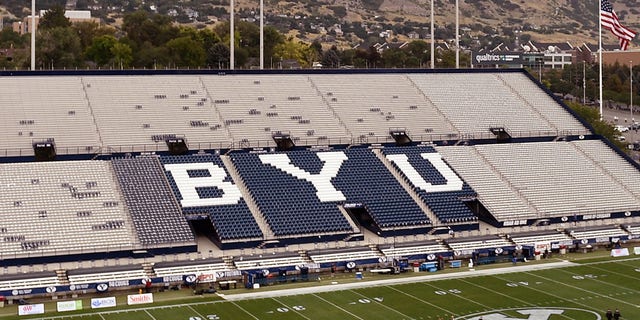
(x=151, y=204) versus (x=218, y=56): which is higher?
(x=218, y=56)

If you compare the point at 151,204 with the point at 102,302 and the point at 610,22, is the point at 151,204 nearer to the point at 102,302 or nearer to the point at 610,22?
the point at 102,302

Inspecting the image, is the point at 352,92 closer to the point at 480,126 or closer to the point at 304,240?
the point at 480,126

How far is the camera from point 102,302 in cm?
4459

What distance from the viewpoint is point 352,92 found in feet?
230

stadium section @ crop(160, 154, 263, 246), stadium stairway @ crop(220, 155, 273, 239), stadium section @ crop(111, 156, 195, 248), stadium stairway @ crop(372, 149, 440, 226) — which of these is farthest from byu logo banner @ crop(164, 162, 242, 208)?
stadium stairway @ crop(372, 149, 440, 226)

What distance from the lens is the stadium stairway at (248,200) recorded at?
54031mm

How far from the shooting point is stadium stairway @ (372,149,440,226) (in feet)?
190

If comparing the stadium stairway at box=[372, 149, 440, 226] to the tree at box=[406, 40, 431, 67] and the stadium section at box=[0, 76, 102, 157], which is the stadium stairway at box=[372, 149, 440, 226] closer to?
the stadium section at box=[0, 76, 102, 157]

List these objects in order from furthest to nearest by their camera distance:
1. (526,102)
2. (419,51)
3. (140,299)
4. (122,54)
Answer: (419,51), (122,54), (526,102), (140,299)

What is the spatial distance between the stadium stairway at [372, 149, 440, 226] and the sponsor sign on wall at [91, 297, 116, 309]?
19.8 metres

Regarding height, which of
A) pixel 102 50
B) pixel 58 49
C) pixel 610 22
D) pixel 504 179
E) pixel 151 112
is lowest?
pixel 504 179

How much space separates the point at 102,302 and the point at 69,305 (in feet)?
4.60

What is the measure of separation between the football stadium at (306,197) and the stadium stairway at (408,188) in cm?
15

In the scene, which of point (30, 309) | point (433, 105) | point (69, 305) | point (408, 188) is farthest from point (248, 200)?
point (433, 105)
